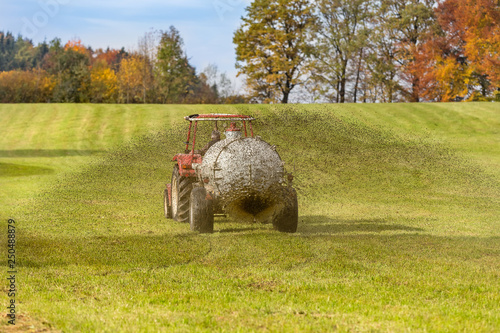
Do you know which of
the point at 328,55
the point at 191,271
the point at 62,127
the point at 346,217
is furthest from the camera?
the point at 328,55

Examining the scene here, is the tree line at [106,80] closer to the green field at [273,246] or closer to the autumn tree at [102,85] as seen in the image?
the autumn tree at [102,85]

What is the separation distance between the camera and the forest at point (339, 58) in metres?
58.8

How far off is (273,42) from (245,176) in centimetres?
5265

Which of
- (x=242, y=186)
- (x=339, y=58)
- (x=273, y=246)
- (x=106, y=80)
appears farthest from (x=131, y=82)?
(x=273, y=246)

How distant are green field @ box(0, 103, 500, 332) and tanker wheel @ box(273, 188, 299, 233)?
1.61ft

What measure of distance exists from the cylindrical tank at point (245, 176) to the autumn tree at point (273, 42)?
5000 centimetres

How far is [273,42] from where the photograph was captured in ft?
215

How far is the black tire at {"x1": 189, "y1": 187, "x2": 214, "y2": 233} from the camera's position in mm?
15195

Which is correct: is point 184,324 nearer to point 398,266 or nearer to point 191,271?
point 191,271

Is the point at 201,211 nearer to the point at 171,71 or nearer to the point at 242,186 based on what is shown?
the point at 242,186

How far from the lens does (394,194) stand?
27.2m

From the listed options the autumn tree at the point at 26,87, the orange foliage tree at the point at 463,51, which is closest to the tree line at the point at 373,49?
the orange foliage tree at the point at 463,51

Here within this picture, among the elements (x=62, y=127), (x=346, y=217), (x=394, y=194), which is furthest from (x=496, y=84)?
(x=346, y=217)

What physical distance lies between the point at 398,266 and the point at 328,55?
2155 inches
